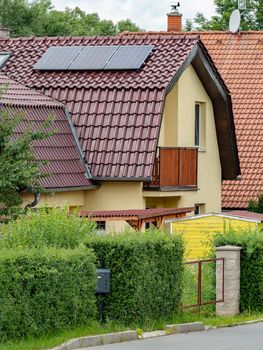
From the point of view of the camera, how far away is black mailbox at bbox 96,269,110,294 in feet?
73.7

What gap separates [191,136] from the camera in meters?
41.1

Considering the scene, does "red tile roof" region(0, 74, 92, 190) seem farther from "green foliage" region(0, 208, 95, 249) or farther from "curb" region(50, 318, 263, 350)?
"curb" region(50, 318, 263, 350)

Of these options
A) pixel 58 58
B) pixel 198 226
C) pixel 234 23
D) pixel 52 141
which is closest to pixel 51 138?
pixel 52 141

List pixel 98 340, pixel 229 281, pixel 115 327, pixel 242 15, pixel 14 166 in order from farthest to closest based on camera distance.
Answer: pixel 242 15 → pixel 14 166 → pixel 229 281 → pixel 115 327 → pixel 98 340

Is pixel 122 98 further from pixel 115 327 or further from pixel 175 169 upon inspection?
pixel 115 327

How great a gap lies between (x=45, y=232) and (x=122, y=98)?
15.2m

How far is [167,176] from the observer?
127ft

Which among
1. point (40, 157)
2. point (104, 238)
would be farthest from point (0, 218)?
point (104, 238)

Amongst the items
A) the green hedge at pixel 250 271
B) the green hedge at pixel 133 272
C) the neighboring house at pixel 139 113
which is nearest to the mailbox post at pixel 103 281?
the green hedge at pixel 133 272

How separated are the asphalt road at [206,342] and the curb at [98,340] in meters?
0.20

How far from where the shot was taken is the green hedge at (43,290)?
19.9 meters

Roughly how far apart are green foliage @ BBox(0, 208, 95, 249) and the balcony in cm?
1482

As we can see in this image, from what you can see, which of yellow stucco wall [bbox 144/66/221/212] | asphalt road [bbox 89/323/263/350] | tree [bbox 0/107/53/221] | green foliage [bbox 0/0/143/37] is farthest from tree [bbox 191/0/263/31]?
asphalt road [bbox 89/323/263/350]

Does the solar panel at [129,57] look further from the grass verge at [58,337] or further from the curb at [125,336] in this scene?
the grass verge at [58,337]
